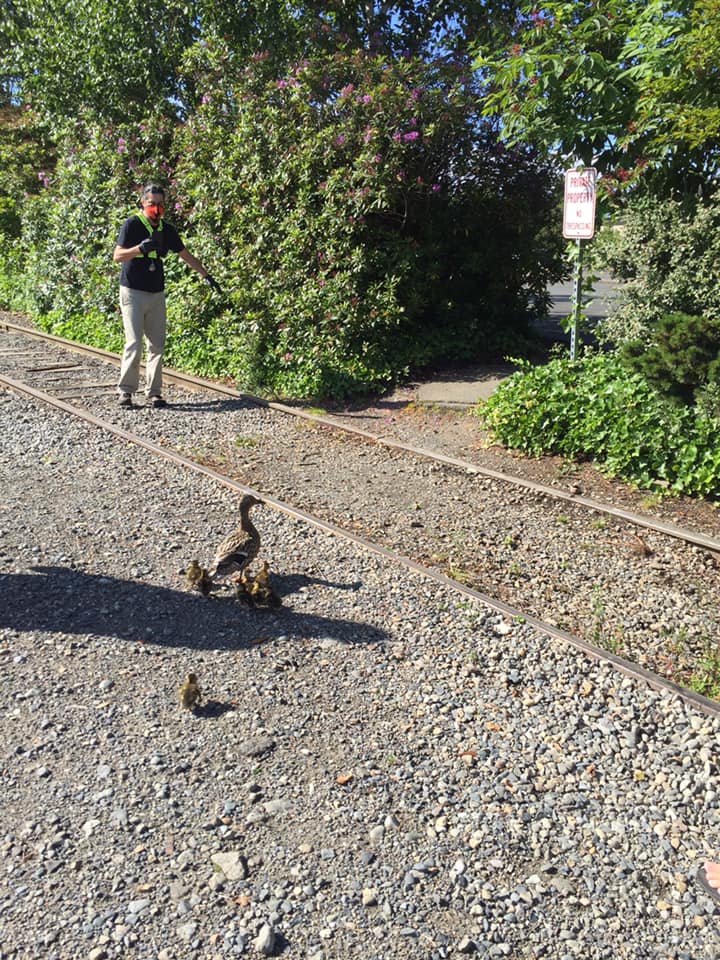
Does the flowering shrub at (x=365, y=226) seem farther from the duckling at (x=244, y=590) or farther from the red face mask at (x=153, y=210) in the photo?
the duckling at (x=244, y=590)

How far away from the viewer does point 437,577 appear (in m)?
5.43

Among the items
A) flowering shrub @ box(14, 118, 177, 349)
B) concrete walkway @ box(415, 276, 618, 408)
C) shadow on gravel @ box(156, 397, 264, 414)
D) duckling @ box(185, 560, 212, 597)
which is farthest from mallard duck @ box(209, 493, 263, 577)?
flowering shrub @ box(14, 118, 177, 349)

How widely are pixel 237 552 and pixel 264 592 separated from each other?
39 cm

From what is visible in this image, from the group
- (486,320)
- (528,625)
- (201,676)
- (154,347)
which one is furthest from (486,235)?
(201,676)

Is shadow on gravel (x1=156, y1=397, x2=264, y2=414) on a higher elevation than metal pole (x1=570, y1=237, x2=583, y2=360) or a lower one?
lower

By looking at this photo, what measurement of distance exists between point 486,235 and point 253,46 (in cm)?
681

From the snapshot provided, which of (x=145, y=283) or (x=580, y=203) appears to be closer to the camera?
(x=580, y=203)

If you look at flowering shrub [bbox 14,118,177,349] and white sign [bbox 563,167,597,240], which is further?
flowering shrub [bbox 14,118,177,349]

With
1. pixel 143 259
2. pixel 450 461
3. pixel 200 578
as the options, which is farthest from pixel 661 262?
pixel 143 259

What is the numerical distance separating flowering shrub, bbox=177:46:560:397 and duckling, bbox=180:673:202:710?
282 inches

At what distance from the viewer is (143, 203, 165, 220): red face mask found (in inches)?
382

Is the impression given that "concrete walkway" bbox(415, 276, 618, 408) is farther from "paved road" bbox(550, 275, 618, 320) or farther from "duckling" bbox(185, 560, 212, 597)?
"duckling" bbox(185, 560, 212, 597)

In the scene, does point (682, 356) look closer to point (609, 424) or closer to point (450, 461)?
point (609, 424)

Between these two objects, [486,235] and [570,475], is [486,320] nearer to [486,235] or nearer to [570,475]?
[486,235]
